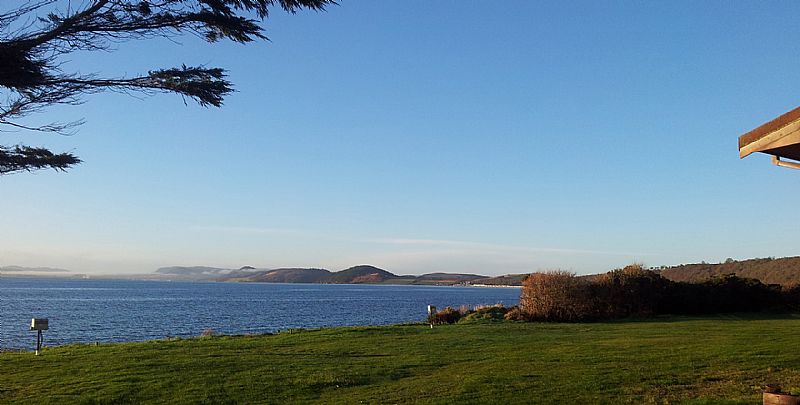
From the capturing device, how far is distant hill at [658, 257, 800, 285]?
56156mm

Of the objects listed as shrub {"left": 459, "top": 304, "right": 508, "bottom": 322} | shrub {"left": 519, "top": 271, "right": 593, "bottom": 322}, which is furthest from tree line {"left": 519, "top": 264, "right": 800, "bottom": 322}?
shrub {"left": 459, "top": 304, "right": 508, "bottom": 322}

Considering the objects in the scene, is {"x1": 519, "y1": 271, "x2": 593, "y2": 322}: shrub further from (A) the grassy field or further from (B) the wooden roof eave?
(B) the wooden roof eave

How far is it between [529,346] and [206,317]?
37897mm

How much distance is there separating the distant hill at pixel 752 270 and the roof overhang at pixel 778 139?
4642 centimetres

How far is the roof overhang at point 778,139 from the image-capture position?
601 centimetres

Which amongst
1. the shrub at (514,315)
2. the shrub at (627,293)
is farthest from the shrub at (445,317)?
the shrub at (627,293)

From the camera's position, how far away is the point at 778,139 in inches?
246

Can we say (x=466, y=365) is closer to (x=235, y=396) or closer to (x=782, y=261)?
(x=235, y=396)

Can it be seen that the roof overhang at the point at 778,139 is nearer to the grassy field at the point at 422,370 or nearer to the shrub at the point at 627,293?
the grassy field at the point at 422,370

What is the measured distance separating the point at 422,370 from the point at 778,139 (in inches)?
340

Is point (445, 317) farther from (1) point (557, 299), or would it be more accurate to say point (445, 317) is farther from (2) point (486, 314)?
(1) point (557, 299)

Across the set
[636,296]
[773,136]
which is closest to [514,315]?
[636,296]

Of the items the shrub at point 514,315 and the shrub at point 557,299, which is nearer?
the shrub at point 514,315

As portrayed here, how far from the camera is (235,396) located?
10648 millimetres
